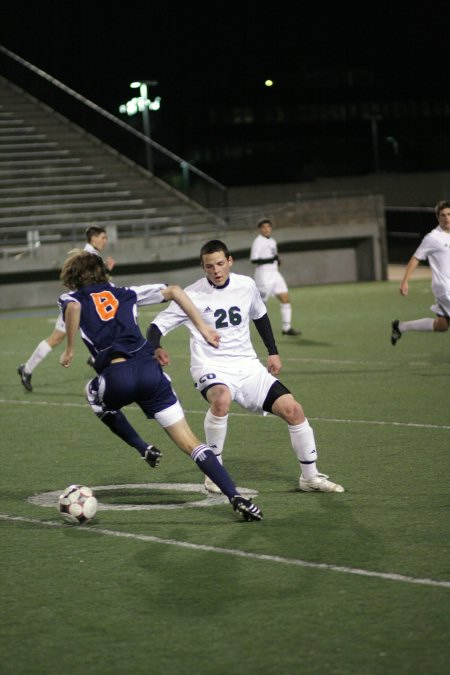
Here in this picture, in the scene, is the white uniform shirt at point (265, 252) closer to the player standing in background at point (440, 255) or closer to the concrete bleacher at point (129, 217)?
the player standing in background at point (440, 255)

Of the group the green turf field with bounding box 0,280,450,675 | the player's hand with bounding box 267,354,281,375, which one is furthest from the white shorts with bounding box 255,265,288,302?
the player's hand with bounding box 267,354,281,375

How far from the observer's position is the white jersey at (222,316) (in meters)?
7.61

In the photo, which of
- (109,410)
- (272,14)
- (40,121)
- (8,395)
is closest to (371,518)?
(109,410)

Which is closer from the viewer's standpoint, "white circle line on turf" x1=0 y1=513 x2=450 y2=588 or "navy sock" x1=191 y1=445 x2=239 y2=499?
"white circle line on turf" x1=0 y1=513 x2=450 y2=588

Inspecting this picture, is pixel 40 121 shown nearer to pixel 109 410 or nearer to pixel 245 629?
pixel 109 410

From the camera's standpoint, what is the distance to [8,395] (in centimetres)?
1358

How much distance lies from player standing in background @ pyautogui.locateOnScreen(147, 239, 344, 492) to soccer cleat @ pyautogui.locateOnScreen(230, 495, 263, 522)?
81cm

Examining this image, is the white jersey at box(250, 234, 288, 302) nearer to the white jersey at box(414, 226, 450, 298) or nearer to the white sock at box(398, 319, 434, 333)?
the white sock at box(398, 319, 434, 333)

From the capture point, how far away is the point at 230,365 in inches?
299

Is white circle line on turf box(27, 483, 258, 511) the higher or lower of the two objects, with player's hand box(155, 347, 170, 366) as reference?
lower

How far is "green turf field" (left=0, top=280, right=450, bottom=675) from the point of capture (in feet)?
15.2

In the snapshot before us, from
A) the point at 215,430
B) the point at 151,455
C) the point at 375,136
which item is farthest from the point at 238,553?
the point at 375,136

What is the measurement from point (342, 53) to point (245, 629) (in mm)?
49812

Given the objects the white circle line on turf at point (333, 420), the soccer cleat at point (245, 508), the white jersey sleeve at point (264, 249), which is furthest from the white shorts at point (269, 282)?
the soccer cleat at point (245, 508)
